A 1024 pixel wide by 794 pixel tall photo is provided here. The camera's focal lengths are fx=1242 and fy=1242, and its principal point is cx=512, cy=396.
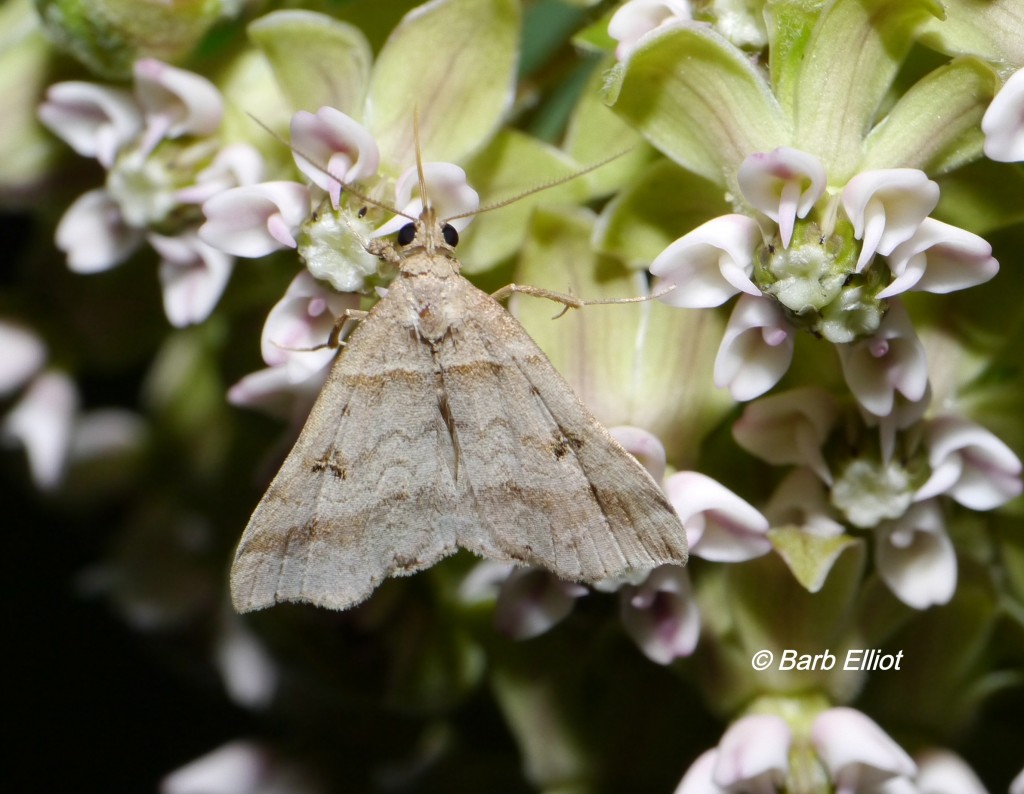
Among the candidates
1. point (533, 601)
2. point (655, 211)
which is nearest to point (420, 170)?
point (655, 211)

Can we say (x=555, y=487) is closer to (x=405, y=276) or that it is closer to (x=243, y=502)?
(x=405, y=276)

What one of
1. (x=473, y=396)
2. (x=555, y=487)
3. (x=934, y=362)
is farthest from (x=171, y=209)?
(x=934, y=362)

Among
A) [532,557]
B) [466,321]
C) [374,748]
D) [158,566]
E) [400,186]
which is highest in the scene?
[400,186]

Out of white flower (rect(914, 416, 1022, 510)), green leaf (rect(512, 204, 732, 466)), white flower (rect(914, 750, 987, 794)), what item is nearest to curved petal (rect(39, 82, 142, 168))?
green leaf (rect(512, 204, 732, 466))

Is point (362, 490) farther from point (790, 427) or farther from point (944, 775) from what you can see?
point (944, 775)

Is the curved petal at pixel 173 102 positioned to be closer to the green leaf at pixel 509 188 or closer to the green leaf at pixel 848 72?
the green leaf at pixel 509 188

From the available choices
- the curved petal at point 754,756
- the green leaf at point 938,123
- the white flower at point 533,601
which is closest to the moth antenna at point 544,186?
the green leaf at point 938,123
